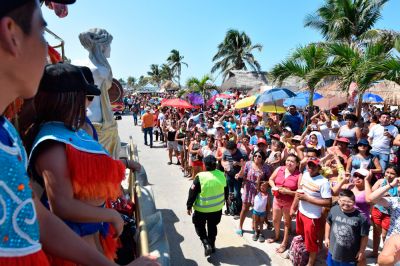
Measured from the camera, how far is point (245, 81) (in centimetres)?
2686

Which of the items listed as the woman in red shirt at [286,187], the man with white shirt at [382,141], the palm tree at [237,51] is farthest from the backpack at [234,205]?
the palm tree at [237,51]

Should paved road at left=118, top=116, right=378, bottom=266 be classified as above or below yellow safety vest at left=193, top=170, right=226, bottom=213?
below

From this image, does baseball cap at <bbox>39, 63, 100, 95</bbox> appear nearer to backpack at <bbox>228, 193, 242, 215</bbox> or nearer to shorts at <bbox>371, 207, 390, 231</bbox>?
shorts at <bbox>371, 207, 390, 231</bbox>

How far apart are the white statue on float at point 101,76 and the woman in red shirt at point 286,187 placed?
3366mm

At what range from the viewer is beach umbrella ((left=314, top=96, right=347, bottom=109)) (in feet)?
51.0

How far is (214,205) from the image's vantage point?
16.9ft

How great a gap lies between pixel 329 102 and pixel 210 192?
12.5 metres

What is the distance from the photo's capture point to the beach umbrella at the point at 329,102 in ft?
51.0

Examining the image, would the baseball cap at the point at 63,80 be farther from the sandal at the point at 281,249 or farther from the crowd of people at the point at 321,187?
the sandal at the point at 281,249

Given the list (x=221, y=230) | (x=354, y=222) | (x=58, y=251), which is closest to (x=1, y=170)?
(x=58, y=251)

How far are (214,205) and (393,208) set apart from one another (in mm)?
2508

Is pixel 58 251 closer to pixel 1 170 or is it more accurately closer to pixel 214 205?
pixel 1 170

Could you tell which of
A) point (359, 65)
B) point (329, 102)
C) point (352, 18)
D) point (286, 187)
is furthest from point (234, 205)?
point (352, 18)

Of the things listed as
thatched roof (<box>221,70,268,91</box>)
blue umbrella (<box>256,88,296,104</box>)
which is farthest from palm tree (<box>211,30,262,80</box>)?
blue umbrella (<box>256,88,296,104</box>)
